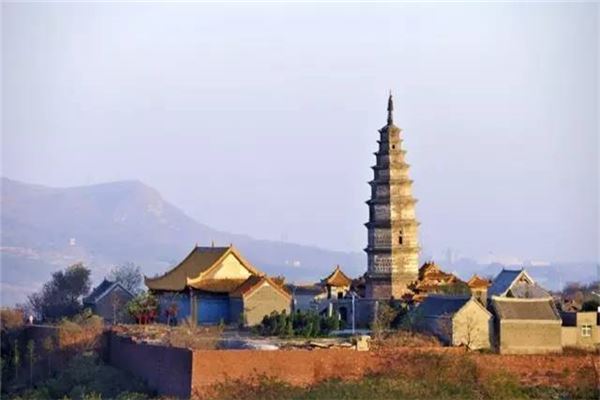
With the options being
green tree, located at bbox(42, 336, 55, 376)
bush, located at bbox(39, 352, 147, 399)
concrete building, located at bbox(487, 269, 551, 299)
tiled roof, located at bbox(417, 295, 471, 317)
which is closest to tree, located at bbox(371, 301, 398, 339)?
tiled roof, located at bbox(417, 295, 471, 317)

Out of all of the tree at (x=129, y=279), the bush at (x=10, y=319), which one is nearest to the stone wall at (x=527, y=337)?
the bush at (x=10, y=319)

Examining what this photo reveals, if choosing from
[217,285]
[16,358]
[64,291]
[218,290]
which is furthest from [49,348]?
[64,291]

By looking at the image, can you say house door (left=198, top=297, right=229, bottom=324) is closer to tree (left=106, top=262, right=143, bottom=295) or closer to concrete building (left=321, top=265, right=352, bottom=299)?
concrete building (left=321, top=265, right=352, bottom=299)

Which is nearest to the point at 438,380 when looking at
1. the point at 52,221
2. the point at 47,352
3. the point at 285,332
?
the point at 285,332

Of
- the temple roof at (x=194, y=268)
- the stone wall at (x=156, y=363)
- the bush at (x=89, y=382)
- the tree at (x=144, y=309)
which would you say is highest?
the temple roof at (x=194, y=268)

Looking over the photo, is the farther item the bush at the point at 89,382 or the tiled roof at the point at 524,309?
the tiled roof at the point at 524,309

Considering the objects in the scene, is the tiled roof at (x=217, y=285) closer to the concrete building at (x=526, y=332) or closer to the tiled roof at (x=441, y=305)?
the tiled roof at (x=441, y=305)
